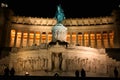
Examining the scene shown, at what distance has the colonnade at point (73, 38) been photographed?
6894 centimetres

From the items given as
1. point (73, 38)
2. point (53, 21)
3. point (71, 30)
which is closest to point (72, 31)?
point (71, 30)

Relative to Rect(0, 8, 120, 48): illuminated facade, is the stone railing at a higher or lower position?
higher

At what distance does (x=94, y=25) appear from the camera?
232 ft

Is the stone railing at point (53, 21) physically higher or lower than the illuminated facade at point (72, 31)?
higher

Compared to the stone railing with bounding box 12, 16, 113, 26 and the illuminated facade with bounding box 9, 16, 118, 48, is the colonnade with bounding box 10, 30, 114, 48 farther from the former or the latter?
the stone railing with bounding box 12, 16, 113, 26

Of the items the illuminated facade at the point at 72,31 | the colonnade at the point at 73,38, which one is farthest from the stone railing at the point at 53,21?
the colonnade at the point at 73,38

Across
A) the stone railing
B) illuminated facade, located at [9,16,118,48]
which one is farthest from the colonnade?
the stone railing

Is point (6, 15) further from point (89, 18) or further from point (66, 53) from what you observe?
point (66, 53)

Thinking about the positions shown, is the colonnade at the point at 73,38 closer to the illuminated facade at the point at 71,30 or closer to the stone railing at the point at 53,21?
the illuminated facade at the point at 71,30

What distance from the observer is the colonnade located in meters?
68.9

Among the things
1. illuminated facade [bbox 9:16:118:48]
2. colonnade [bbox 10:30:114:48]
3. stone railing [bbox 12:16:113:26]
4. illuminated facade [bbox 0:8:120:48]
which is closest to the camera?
illuminated facade [bbox 0:8:120:48]

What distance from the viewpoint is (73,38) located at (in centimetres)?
7162

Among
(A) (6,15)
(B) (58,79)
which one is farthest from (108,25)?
(B) (58,79)

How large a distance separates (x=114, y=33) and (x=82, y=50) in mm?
25240
